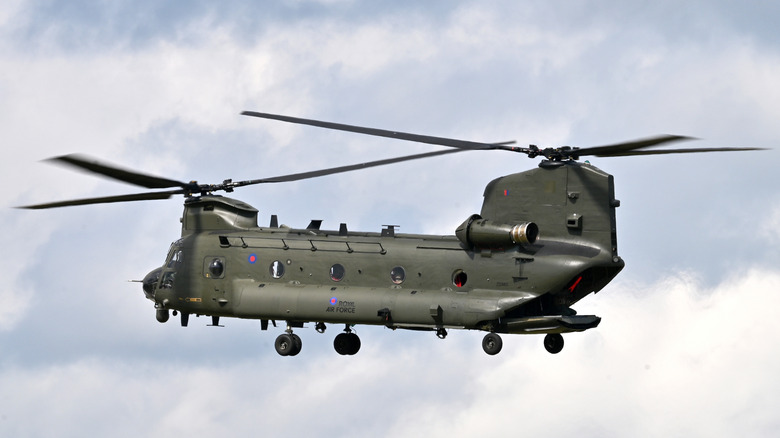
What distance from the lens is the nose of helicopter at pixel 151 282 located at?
127 ft

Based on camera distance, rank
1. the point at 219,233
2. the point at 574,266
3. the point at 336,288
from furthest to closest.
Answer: the point at 219,233 → the point at 336,288 → the point at 574,266

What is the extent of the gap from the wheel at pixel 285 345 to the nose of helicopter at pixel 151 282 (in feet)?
15.4

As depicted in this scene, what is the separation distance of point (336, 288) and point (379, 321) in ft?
5.56

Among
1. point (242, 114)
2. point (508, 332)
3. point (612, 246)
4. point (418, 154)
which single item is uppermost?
point (242, 114)


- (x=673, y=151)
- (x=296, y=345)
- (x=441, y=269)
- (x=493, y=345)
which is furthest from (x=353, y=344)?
(x=673, y=151)

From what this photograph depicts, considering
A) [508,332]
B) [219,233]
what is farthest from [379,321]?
[219,233]

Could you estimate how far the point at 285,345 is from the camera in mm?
36250

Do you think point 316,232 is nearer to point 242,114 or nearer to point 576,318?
point 242,114

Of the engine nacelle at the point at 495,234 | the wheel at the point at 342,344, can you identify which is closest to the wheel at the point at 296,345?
the wheel at the point at 342,344

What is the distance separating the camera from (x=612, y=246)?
33.4 m

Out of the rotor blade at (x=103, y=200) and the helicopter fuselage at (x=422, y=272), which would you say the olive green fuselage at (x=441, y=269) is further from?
the rotor blade at (x=103, y=200)

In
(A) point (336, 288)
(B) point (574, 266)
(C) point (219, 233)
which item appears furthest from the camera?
(C) point (219, 233)

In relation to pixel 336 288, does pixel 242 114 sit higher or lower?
higher

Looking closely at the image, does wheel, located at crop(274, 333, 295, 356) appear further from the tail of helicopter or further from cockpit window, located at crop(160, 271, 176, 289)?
the tail of helicopter
